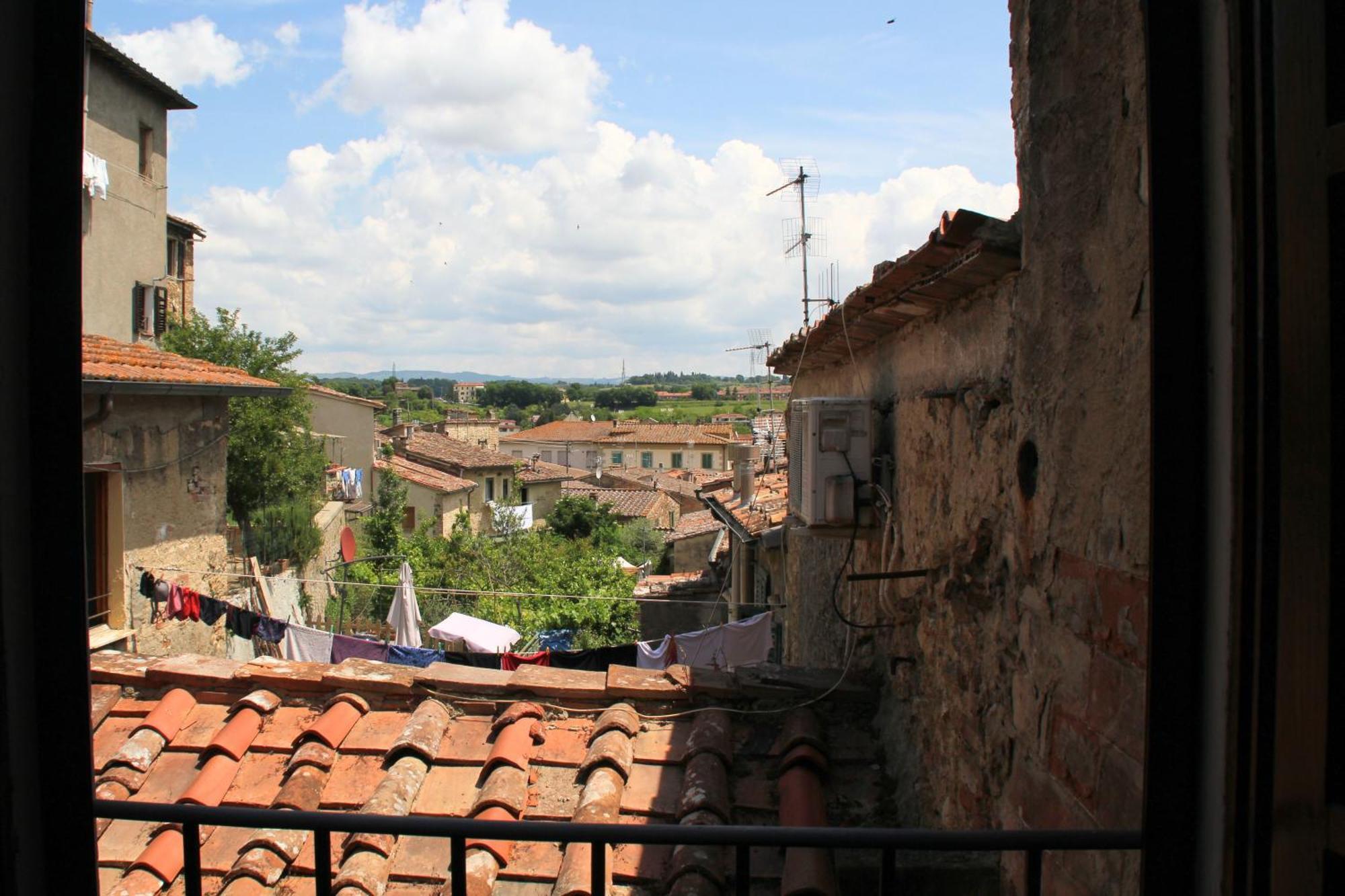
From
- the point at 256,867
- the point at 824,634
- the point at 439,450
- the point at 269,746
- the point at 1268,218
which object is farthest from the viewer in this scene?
the point at 439,450

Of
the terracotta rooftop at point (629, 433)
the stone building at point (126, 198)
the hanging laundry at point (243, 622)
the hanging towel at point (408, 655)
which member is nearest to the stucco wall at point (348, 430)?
the stone building at point (126, 198)

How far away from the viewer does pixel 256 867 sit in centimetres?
334

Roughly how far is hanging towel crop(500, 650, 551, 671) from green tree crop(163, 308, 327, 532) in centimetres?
1521

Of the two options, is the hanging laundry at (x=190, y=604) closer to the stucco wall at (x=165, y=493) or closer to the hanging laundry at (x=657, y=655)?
the stucco wall at (x=165, y=493)

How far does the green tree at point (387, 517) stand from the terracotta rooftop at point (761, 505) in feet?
46.1

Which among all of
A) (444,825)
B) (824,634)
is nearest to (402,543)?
(824,634)

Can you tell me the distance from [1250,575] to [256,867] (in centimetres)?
329

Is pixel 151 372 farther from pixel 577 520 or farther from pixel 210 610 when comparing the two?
pixel 577 520

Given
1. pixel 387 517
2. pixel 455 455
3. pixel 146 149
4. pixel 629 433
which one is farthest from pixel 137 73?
pixel 629 433

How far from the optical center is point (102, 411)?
9.28 m

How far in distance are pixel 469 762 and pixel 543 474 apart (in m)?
38.4

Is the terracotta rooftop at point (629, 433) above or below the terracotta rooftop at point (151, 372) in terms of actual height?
above

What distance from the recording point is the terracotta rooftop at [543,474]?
40.2 m

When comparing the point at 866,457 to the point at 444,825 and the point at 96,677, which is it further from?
the point at 96,677
